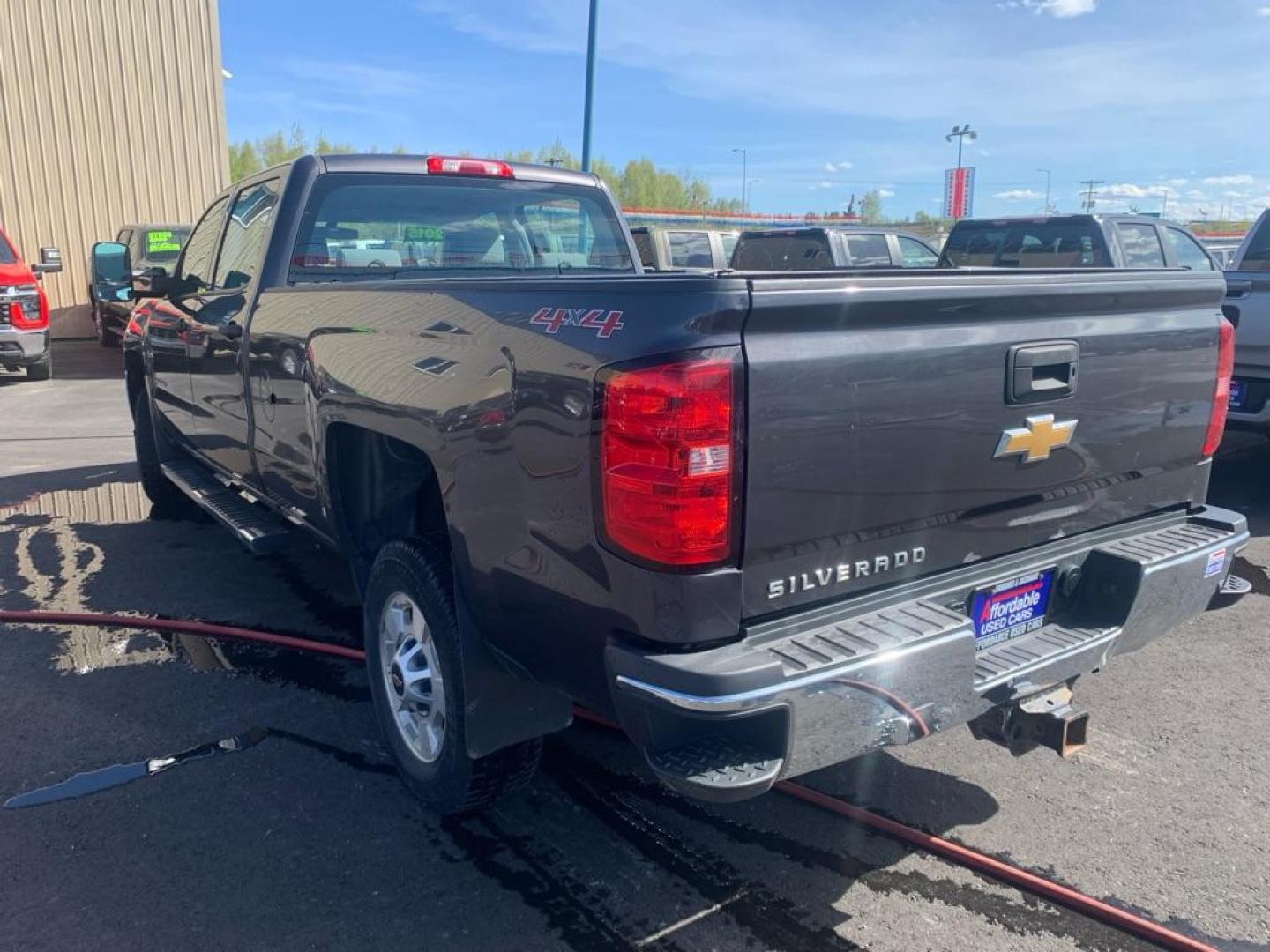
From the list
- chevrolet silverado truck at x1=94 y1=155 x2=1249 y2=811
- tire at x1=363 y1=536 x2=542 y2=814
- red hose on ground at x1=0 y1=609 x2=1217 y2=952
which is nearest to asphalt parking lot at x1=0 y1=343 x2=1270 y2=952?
red hose on ground at x1=0 y1=609 x2=1217 y2=952

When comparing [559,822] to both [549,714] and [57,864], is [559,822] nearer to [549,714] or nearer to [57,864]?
[549,714]

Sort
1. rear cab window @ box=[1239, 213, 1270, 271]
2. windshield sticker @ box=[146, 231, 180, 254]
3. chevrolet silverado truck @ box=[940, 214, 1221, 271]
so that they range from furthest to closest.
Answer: windshield sticker @ box=[146, 231, 180, 254], chevrolet silverado truck @ box=[940, 214, 1221, 271], rear cab window @ box=[1239, 213, 1270, 271]

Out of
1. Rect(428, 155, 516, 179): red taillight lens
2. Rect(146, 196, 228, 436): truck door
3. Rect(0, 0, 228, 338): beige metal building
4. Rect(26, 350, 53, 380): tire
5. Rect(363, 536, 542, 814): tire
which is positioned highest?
Rect(0, 0, 228, 338): beige metal building

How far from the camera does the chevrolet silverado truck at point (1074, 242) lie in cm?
1038

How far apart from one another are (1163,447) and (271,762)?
3164 mm

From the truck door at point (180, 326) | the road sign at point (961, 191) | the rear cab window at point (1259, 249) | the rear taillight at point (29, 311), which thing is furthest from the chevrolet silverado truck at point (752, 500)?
the road sign at point (961, 191)

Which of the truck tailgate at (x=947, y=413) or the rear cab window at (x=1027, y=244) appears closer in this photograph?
the truck tailgate at (x=947, y=413)

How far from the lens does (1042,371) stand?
2.85m

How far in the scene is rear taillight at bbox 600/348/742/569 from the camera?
2271 mm

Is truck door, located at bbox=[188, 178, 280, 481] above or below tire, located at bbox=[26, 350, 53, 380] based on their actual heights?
above

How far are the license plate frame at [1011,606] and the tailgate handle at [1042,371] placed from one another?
526 millimetres

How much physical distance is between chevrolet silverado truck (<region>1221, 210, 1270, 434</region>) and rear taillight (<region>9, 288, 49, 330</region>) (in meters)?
12.9

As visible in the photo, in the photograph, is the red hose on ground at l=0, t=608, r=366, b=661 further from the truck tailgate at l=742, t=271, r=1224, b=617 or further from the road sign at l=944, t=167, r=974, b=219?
the road sign at l=944, t=167, r=974, b=219

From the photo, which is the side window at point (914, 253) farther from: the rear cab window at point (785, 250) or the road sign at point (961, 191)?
the road sign at point (961, 191)
